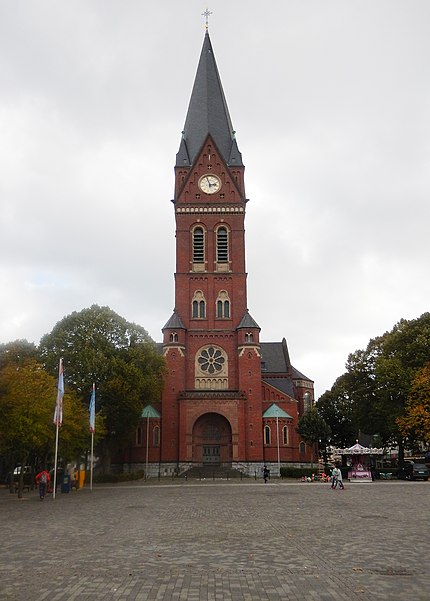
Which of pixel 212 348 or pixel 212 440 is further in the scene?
pixel 212 348

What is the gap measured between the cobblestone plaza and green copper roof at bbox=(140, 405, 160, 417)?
1409 inches

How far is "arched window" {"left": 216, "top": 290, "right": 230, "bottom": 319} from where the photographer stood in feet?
204

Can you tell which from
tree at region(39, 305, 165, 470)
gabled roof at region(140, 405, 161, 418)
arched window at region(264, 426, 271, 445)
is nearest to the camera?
tree at region(39, 305, 165, 470)

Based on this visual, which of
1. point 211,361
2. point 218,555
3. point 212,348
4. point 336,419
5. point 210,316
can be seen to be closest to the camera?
point 218,555

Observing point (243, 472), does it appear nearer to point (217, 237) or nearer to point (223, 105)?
point (217, 237)

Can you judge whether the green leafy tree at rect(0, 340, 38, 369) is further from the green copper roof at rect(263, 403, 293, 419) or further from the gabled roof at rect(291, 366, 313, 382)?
the gabled roof at rect(291, 366, 313, 382)

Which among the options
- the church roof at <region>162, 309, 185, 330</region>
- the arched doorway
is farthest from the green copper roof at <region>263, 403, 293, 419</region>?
the church roof at <region>162, 309, 185, 330</region>

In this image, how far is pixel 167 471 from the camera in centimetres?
5678

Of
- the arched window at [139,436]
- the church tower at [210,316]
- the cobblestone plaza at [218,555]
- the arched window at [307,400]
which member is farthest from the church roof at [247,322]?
the cobblestone plaza at [218,555]

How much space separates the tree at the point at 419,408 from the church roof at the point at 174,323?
23221mm

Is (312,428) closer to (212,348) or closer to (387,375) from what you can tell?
(387,375)

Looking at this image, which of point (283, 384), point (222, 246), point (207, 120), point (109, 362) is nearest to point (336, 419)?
point (283, 384)

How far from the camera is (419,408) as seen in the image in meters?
49.0

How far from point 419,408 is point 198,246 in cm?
2876
